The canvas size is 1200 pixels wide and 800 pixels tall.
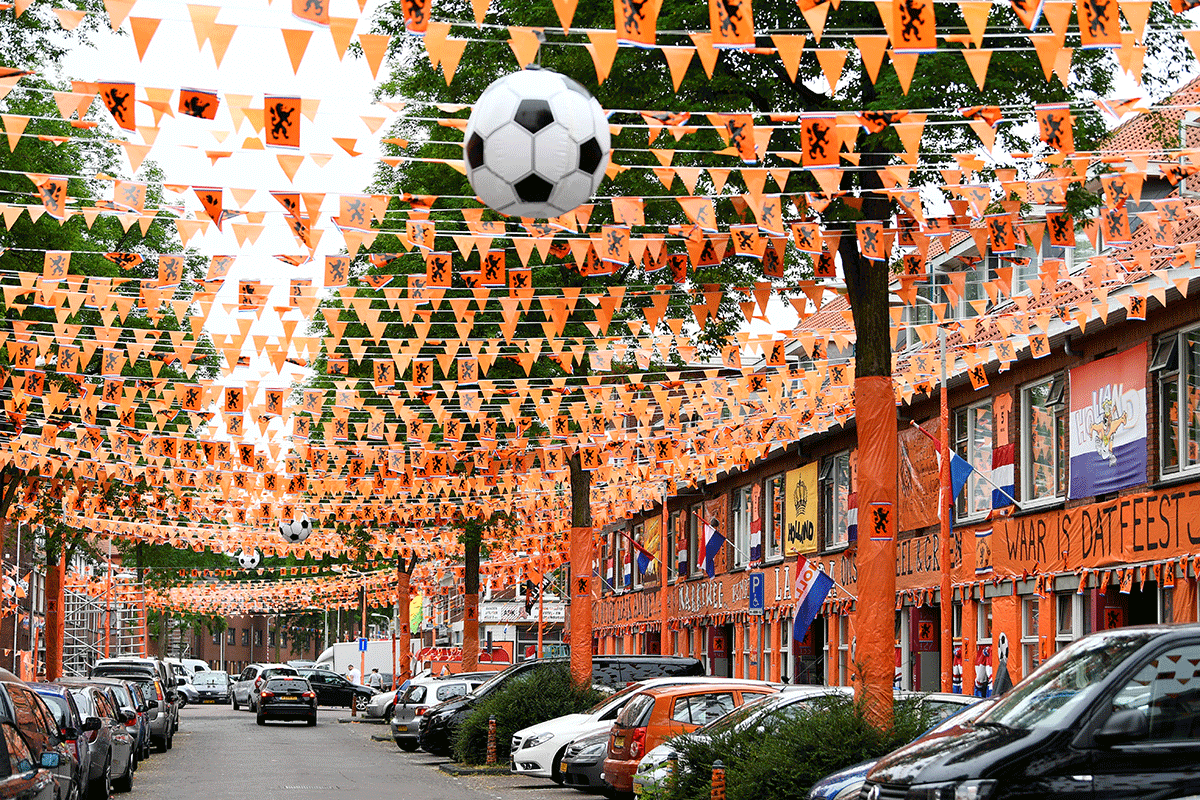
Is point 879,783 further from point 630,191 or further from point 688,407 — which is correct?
point 688,407

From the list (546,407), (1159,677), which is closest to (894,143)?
(1159,677)

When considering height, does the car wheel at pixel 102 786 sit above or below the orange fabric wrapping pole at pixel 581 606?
below

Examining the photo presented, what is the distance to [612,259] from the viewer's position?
15.8 m

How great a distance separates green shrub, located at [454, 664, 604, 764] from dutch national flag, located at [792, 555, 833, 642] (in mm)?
5607

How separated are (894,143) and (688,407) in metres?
11.2

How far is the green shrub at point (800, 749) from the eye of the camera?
13.4 m

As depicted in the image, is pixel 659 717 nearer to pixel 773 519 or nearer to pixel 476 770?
pixel 476 770

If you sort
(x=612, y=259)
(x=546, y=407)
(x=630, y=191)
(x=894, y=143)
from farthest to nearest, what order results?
1. (x=546, y=407)
2. (x=630, y=191)
3. (x=612, y=259)
4. (x=894, y=143)

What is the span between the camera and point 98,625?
9744cm

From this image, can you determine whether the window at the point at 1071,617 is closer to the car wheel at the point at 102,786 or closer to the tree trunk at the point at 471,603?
the car wheel at the point at 102,786

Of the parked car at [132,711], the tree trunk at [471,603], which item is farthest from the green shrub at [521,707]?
the tree trunk at [471,603]

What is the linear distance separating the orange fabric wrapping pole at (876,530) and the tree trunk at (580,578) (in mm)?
12822

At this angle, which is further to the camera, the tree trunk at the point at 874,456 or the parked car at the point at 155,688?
the parked car at the point at 155,688

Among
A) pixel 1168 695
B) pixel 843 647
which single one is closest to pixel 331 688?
pixel 843 647
